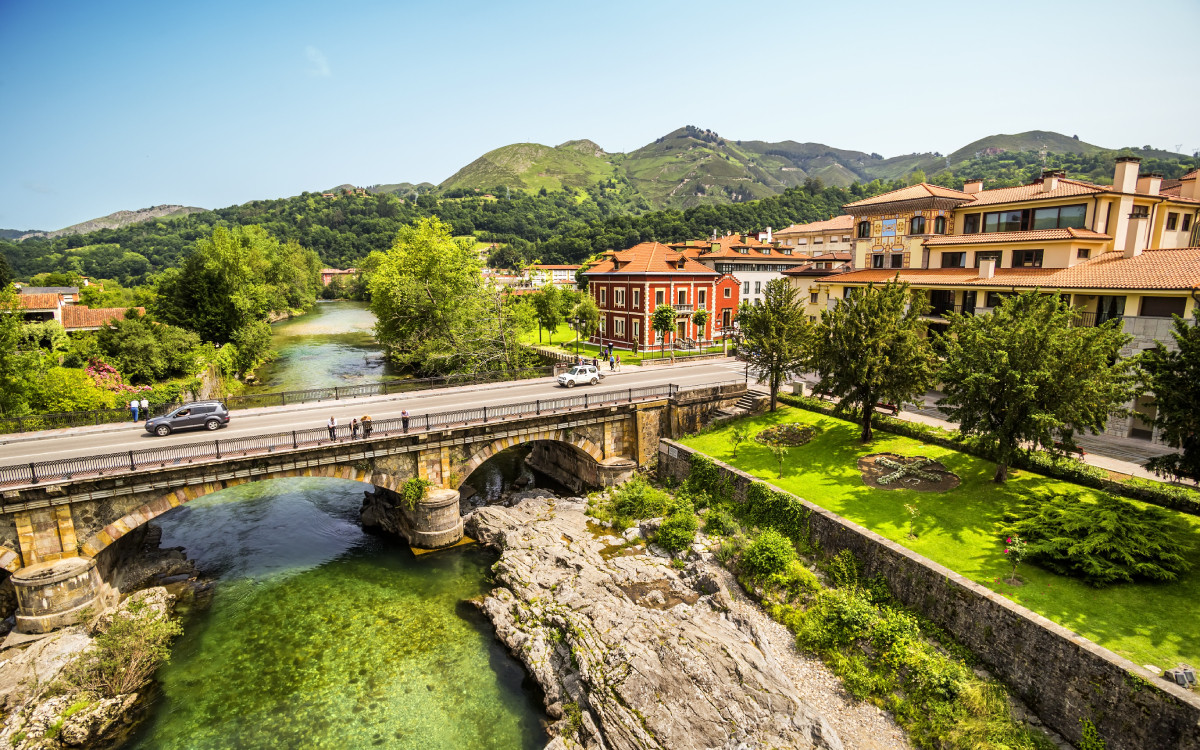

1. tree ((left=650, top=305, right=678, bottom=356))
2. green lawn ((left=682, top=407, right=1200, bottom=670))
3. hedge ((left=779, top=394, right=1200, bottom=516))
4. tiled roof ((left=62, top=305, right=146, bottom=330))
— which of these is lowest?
green lawn ((left=682, top=407, right=1200, bottom=670))

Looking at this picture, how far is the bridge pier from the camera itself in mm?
20312

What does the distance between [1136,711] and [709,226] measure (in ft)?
439

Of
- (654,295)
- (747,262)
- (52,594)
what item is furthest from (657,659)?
(747,262)

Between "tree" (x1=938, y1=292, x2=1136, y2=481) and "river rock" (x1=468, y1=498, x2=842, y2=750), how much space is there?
13.4 metres

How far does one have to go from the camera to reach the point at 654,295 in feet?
193

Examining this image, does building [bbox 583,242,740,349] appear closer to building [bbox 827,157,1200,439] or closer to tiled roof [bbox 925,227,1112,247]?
building [bbox 827,157,1200,439]

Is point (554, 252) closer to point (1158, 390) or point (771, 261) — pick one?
point (771, 261)

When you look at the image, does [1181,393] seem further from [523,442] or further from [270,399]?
[270,399]

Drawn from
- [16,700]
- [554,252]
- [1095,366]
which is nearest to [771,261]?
[1095,366]

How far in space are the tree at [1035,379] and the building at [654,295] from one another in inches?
1426

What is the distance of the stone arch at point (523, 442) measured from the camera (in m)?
29.4

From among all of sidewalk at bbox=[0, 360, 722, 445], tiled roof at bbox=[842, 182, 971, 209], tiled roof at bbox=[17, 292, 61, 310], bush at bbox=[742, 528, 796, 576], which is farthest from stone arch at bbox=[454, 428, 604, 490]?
tiled roof at bbox=[17, 292, 61, 310]

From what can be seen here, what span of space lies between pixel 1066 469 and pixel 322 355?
7573 centimetres

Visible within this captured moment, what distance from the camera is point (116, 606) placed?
22438mm
